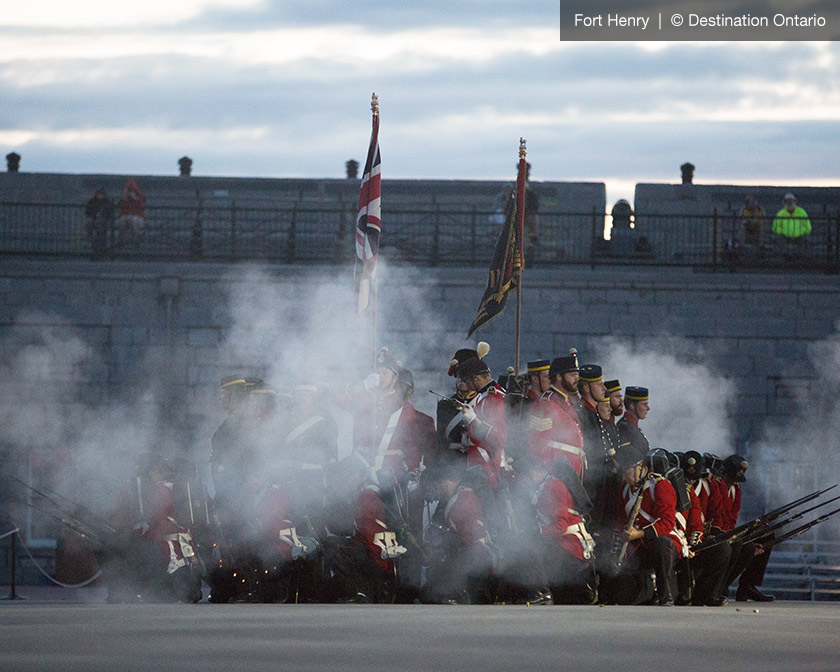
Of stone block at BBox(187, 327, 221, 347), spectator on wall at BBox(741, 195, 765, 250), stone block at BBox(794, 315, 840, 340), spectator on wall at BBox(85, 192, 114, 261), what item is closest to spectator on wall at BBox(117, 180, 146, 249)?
spectator on wall at BBox(85, 192, 114, 261)

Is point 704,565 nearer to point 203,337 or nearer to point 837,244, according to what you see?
point 203,337

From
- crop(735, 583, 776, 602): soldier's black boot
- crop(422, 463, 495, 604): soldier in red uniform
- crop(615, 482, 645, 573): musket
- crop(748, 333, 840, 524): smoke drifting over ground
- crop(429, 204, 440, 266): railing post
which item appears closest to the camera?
crop(422, 463, 495, 604): soldier in red uniform

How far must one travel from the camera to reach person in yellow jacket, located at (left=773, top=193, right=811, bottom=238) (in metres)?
18.8

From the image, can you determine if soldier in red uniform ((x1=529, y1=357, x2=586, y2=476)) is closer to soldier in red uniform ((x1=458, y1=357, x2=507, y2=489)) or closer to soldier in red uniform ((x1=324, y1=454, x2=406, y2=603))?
soldier in red uniform ((x1=458, y1=357, x2=507, y2=489))

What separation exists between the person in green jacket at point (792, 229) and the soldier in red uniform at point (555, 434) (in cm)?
1066

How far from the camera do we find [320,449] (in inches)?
370

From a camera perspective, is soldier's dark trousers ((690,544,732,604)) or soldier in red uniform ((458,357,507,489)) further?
soldier's dark trousers ((690,544,732,604))

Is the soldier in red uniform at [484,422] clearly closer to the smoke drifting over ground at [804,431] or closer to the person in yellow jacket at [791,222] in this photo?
the smoke drifting over ground at [804,431]

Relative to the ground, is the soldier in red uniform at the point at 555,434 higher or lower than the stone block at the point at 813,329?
lower

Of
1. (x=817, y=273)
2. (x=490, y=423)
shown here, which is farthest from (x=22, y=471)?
(x=817, y=273)

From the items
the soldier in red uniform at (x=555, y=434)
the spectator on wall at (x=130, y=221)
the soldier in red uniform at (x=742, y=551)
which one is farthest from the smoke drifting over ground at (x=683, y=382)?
the soldier in red uniform at (x=555, y=434)

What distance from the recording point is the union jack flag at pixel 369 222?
10477 millimetres

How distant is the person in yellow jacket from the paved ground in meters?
11.9

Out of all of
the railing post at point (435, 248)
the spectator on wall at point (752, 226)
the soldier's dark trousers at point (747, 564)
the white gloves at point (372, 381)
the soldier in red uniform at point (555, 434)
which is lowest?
the soldier's dark trousers at point (747, 564)
